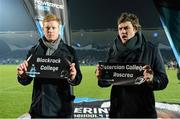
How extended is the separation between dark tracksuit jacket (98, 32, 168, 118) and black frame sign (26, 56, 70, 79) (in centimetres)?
50

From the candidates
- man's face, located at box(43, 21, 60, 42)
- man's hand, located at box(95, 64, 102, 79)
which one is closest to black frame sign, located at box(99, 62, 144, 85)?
man's hand, located at box(95, 64, 102, 79)

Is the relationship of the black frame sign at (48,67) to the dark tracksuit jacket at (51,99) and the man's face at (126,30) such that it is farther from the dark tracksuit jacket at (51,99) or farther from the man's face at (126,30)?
the man's face at (126,30)

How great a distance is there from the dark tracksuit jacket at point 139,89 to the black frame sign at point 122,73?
10cm

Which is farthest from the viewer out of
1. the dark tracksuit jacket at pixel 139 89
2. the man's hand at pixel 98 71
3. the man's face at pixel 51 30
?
the man's hand at pixel 98 71

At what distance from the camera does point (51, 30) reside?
3041mm

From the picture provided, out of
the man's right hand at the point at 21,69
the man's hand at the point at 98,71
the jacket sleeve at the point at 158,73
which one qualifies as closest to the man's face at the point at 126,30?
the jacket sleeve at the point at 158,73

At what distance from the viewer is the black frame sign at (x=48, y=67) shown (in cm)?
320

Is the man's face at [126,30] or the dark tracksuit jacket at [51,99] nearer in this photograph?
the man's face at [126,30]

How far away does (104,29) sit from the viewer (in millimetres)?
6402

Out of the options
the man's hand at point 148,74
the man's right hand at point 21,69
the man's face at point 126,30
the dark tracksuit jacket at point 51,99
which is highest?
the man's face at point 126,30

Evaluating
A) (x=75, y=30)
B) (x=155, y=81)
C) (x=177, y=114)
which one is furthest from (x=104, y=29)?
(x=155, y=81)

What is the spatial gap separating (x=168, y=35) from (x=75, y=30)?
2.12 m

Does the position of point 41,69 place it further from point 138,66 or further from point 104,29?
point 104,29

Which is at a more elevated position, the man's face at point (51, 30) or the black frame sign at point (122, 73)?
the man's face at point (51, 30)
